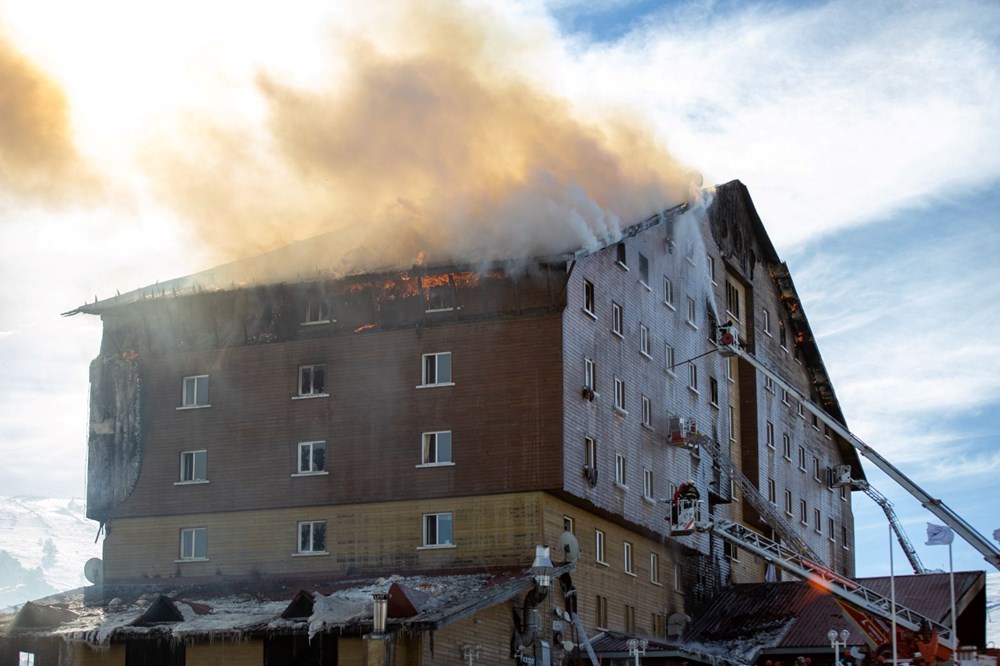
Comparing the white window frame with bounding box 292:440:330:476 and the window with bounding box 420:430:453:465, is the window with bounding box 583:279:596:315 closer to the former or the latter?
the window with bounding box 420:430:453:465

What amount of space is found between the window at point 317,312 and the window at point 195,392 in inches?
195

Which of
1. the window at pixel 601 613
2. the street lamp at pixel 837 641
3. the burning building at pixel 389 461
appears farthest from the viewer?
the window at pixel 601 613

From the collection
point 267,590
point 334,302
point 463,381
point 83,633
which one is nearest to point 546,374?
point 463,381

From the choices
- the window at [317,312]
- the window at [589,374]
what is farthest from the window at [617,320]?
the window at [317,312]

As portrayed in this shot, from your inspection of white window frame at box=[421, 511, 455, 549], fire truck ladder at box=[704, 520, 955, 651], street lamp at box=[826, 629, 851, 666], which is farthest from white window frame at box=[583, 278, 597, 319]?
street lamp at box=[826, 629, 851, 666]

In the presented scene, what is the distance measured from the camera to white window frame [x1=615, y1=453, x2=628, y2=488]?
187ft

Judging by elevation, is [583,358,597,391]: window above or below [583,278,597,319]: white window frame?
below

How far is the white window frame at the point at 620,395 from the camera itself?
2275 inches

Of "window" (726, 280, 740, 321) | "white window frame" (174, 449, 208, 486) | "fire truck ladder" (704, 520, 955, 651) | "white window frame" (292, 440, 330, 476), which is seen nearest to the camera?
"fire truck ladder" (704, 520, 955, 651)

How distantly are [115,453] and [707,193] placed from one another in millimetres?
28597

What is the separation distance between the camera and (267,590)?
5403cm

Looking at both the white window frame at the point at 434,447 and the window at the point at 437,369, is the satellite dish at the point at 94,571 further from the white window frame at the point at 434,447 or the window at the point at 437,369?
the window at the point at 437,369

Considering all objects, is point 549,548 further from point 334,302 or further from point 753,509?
point 753,509

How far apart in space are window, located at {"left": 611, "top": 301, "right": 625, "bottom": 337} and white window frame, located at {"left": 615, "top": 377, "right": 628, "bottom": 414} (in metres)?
1.84
